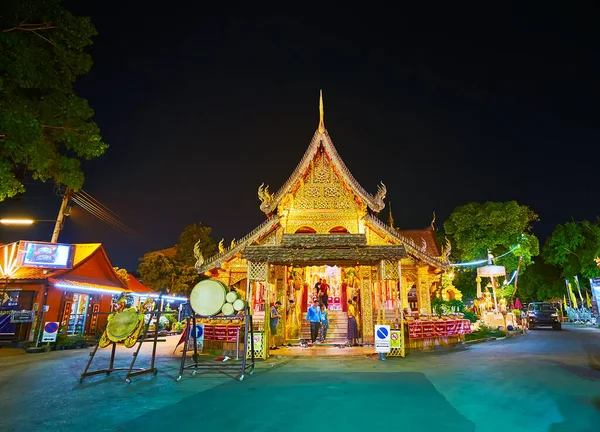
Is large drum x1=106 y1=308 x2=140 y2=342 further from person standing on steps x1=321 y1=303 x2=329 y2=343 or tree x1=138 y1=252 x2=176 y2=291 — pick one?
tree x1=138 y1=252 x2=176 y2=291

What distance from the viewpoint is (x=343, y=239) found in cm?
1379

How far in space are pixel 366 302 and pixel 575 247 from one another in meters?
32.0

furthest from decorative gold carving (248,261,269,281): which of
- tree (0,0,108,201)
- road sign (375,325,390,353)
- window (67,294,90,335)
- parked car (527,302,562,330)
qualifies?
parked car (527,302,562,330)

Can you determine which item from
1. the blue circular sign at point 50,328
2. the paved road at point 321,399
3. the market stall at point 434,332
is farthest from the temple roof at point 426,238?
the blue circular sign at point 50,328

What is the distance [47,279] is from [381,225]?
15.3 m

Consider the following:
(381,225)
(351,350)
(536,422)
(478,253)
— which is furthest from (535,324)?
(536,422)

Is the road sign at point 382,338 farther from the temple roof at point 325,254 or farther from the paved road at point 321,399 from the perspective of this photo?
→ the temple roof at point 325,254

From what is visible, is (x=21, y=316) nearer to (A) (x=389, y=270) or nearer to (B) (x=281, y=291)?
(B) (x=281, y=291)

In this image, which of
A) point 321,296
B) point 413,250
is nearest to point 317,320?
point 321,296

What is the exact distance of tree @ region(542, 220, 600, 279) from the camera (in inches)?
1315

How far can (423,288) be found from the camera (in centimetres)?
1717

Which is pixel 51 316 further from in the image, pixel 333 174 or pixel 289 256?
pixel 333 174

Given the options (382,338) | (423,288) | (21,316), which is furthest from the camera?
(423,288)

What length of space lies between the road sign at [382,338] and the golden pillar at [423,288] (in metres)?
7.08
